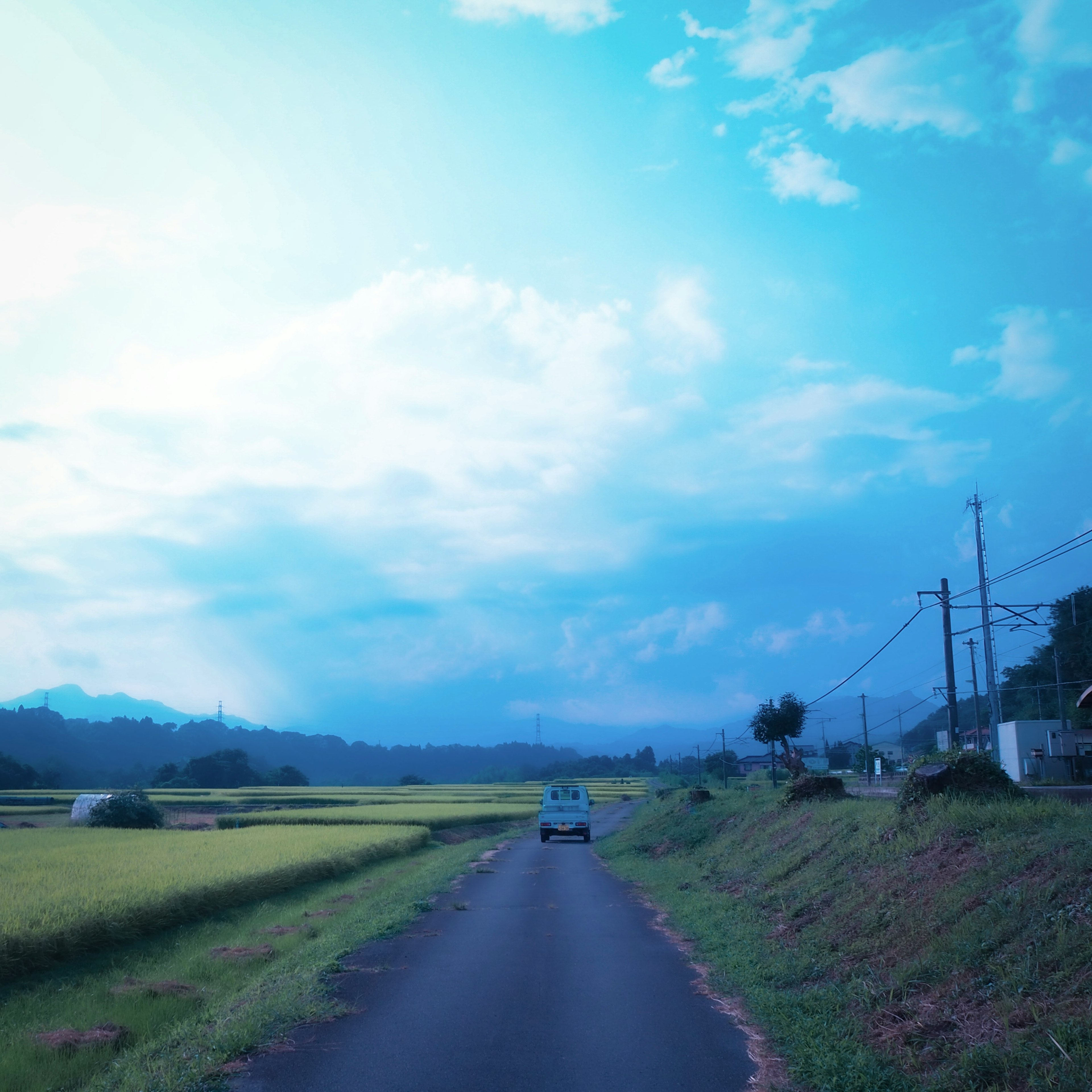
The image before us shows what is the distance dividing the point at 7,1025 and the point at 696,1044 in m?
8.40

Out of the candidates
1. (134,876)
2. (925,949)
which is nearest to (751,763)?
(134,876)

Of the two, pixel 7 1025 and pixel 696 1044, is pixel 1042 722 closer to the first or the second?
pixel 696 1044

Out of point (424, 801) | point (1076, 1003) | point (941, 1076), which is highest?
point (1076, 1003)

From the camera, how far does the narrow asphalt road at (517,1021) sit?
699 cm

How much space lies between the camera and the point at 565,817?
3838 centimetres

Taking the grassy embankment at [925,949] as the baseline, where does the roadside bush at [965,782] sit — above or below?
above

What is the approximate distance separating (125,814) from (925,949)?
137 ft

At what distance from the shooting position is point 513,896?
62.5ft

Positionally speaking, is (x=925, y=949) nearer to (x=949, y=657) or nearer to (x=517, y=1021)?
(x=517, y=1021)

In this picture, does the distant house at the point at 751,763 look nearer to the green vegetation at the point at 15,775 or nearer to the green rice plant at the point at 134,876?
the green vegetation at the point at 15,775

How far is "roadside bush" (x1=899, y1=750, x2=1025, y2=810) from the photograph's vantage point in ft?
44.4

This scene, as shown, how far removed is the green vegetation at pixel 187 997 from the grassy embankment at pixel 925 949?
5.21 meters

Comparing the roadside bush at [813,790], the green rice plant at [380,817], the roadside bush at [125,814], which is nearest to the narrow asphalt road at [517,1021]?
the roadside bush at [813,790]

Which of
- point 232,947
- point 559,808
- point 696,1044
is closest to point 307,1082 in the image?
point 696,1044
